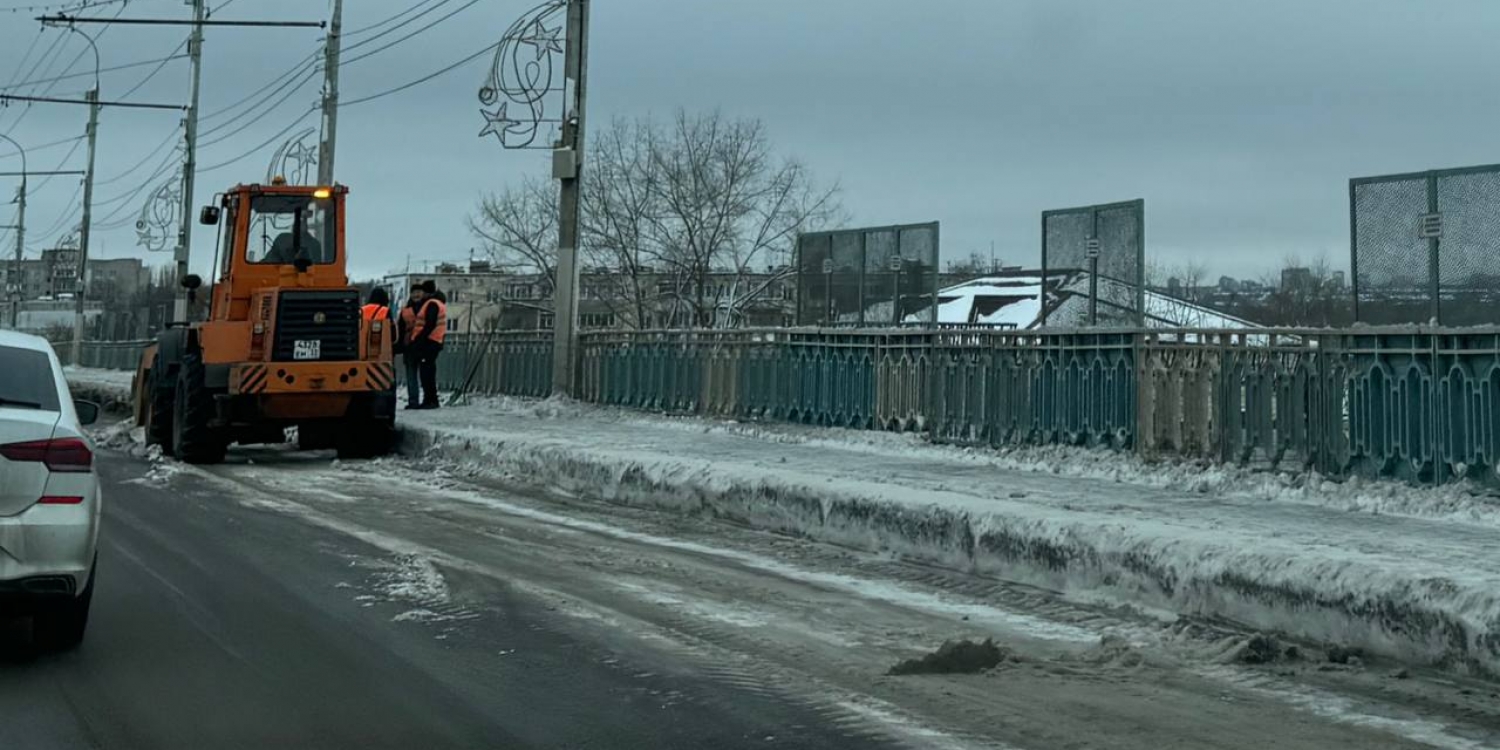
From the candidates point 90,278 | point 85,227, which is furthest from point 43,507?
point 90,278

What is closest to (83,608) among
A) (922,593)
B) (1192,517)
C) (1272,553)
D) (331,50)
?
(922,593)

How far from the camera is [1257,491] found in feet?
39.5

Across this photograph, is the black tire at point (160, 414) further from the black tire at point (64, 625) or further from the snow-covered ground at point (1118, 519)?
the black tire at point (64, 625)

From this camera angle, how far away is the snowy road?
230 inches

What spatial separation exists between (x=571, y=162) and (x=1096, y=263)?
35.0ft

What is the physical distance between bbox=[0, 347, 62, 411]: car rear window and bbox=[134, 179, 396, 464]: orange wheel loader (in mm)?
10488

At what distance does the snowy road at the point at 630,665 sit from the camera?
584 centimetres

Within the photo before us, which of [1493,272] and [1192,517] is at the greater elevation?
[1493,272]

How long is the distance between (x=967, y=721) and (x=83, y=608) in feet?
13.8

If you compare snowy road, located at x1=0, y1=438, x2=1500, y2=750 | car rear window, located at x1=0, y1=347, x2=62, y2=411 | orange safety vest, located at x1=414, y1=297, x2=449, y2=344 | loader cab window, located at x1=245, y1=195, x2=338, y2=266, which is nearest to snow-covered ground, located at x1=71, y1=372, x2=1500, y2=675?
snowy road, located at x1=0, y1=438, x2=1500, y2=750

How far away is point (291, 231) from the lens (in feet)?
62.4

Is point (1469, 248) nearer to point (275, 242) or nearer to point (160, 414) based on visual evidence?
point (275, 242)

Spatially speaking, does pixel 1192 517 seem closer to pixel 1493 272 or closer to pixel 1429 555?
pixel 1429 555

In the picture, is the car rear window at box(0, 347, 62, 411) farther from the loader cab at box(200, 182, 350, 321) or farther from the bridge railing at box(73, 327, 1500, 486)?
the loader cab at box(200, 182, 350, 321)
